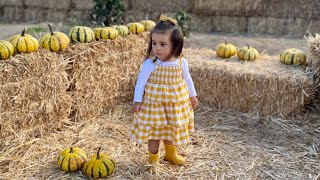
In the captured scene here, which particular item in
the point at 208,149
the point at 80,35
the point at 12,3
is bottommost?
the point at 208,149

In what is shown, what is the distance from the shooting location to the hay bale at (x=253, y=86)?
17.5 ft

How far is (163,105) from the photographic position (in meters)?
3.75

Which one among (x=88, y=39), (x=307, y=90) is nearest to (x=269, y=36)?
(x=307, y=90)

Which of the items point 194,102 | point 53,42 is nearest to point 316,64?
point 194,102

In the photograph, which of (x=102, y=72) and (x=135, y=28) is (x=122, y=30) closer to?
(x=135, y=28)

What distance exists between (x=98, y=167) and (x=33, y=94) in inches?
49.8

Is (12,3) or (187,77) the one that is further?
(12,3)

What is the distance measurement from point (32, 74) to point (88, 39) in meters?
0.95

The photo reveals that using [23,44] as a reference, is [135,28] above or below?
above

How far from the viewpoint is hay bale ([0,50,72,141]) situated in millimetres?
4066

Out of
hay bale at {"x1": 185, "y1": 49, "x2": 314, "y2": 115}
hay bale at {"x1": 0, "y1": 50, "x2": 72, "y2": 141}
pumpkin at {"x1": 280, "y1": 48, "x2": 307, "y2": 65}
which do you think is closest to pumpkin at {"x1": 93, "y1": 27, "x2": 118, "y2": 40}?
hay bale at {"x1": 0, "y1": 50, "x2": 72, "y2": 141}

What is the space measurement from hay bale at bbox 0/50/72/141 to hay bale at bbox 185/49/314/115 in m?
2.03

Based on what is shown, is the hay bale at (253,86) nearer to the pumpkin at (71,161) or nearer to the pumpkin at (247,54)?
the pumpkin at (247,54)

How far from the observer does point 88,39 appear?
4949mm
